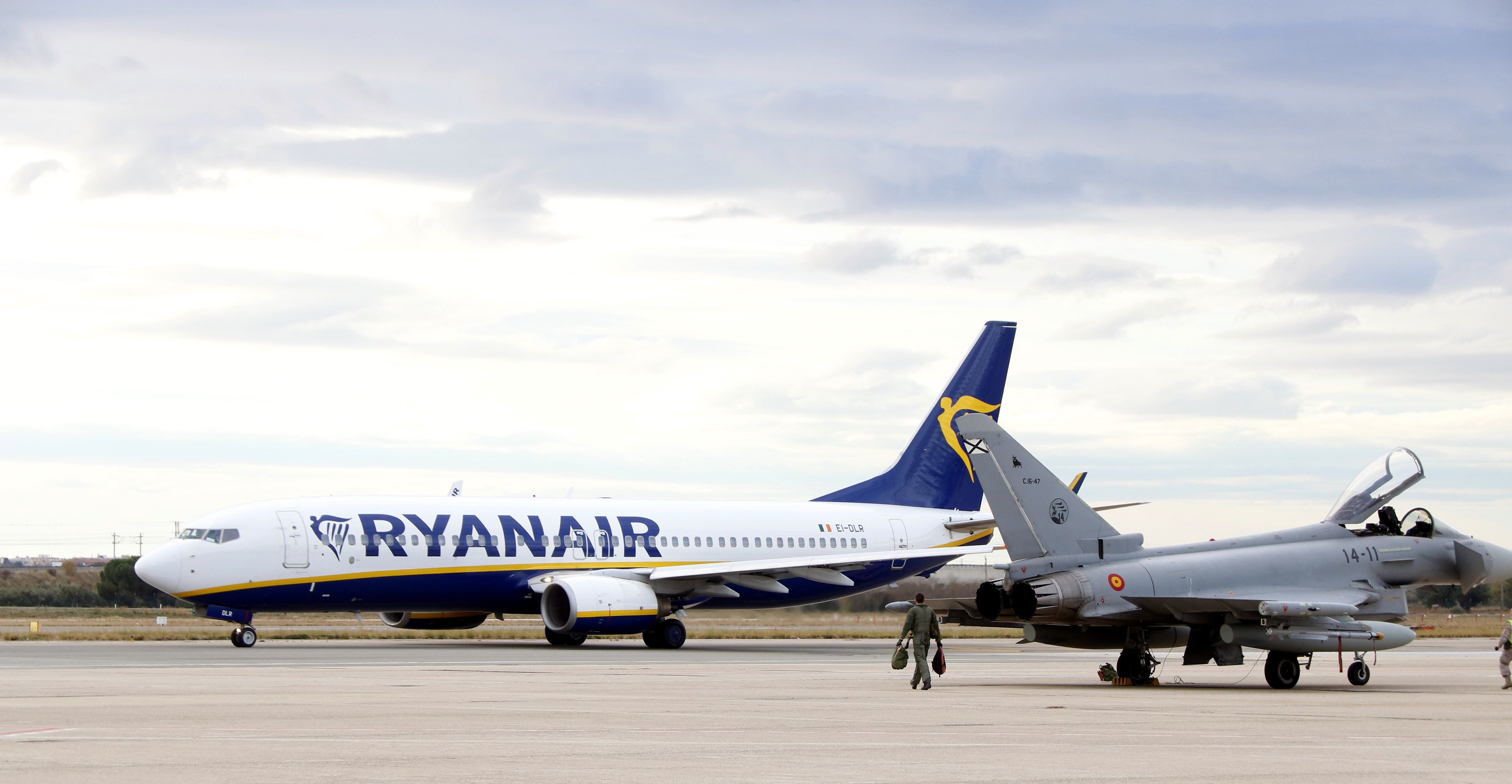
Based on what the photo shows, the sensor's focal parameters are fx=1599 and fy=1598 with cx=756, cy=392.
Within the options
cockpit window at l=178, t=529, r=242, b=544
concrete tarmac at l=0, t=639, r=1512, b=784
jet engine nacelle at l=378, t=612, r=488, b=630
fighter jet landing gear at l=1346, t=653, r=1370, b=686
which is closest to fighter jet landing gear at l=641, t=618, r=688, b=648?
jet engine nacelle at l=378, t=612, r=488, b=630

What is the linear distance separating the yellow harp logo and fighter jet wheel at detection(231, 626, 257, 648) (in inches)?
726

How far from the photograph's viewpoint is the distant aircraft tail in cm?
2297

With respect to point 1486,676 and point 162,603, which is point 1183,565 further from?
point 162,603

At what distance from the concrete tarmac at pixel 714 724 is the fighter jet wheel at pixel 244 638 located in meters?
4.92

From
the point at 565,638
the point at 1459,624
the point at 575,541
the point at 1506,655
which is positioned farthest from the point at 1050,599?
the point at 1459,624

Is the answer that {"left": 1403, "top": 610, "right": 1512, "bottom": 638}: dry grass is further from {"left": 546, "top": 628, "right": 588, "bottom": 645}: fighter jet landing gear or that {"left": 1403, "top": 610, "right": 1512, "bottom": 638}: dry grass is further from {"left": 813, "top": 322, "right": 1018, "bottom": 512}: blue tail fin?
{"left": 546, "top": 628, "right": 588, "bottom": 645}: fighter jet landing gear

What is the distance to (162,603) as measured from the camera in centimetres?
8075

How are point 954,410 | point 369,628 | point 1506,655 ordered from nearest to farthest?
point 1506,655
point 954,410
point 369,628

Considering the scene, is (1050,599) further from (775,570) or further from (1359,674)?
(775,570)

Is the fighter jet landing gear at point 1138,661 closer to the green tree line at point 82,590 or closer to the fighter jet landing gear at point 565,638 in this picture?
the fighter jet landing gear at point 565,638

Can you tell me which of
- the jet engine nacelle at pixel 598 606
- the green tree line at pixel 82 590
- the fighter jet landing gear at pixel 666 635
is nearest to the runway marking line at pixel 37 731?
the jet engine nacelle at pixel 598 606

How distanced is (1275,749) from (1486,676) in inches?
662

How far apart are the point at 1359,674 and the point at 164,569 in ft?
76.1

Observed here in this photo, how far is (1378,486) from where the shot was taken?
24.3 meters
